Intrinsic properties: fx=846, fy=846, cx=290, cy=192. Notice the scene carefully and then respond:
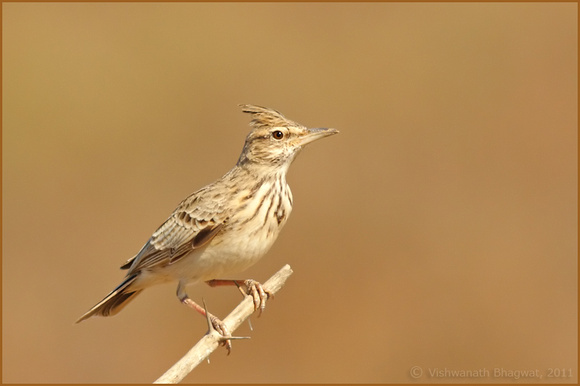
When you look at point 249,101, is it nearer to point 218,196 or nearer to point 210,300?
point 210,300

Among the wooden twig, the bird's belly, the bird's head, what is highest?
the bird's head

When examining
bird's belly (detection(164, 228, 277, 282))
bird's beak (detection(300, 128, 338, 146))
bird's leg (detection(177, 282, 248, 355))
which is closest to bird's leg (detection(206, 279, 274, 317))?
bird's belly (detection(164, 228, 277, 282))

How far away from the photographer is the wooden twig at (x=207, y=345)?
4852mm

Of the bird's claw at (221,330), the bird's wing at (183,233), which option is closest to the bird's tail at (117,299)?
the bird's wing at (183,233)

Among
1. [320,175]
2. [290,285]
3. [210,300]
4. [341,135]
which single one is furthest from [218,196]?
[341,135]

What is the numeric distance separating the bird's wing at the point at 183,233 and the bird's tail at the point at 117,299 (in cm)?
13

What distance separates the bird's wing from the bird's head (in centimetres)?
57

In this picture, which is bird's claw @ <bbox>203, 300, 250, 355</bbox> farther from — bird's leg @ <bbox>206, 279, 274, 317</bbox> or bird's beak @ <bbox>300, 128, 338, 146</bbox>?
bird's beak @ <bbox>300, 128, 338, 146</bbox>

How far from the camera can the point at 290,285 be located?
14023 mm

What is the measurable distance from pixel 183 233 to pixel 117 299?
0.89m

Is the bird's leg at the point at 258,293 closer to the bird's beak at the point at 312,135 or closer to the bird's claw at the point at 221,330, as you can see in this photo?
the bird's claw at the point at 221,330

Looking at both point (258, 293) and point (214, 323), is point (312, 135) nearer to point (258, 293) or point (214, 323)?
point (258, 293)

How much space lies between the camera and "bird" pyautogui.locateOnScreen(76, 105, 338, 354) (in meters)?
6.69

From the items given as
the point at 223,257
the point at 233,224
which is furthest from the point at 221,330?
the point at 233,224
